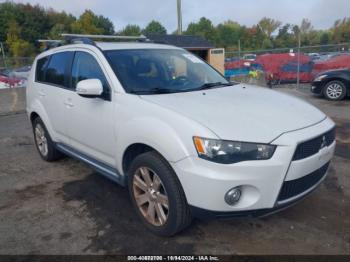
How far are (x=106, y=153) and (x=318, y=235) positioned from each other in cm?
225

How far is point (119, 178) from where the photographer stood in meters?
3.28

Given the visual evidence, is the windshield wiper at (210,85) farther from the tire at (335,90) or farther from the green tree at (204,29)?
Answer: the green tree at (204,29)

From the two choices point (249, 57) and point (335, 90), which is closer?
point (335, 90)

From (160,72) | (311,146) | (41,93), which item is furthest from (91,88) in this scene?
(311,146)

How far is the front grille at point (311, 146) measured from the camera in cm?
247

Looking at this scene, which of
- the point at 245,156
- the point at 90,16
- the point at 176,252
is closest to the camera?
the point at 245,156

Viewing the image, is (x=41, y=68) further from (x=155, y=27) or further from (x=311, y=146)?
(x=155, y=27)

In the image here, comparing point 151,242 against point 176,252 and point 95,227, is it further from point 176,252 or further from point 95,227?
point 95,227

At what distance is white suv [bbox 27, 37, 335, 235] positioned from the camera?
2.37m

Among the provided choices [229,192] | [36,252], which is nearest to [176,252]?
[229,192]

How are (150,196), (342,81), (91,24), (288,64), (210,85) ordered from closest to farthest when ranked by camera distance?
1. (150,196)
2. (210,85)
3. (342,81)
4. (288,64)
5. (91,24)

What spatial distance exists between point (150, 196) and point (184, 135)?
2.59ft

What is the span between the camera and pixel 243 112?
2711 mm

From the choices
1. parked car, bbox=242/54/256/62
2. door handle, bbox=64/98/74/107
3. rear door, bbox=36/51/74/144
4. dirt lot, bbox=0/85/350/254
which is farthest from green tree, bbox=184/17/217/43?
dirt lot, bbox=0/85/350/254
